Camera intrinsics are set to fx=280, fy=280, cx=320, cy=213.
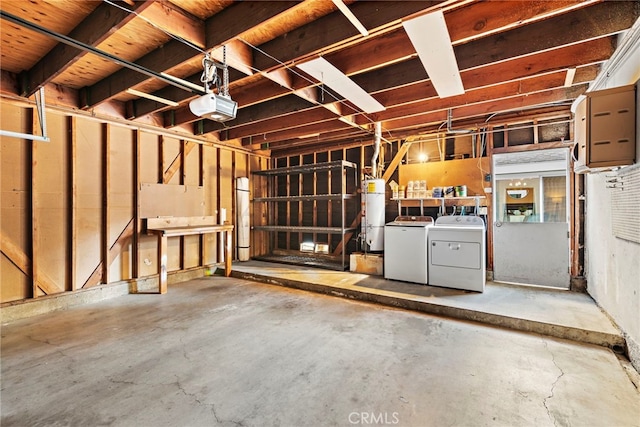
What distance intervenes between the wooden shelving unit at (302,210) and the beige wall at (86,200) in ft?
5.21

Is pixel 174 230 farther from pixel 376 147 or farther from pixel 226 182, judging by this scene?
pixel 376 147

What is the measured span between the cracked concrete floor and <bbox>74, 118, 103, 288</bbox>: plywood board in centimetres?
78

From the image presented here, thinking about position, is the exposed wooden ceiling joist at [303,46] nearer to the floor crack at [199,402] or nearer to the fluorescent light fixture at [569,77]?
the fluorescent light fixture at [569,77]

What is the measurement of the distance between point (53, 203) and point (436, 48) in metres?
4.71

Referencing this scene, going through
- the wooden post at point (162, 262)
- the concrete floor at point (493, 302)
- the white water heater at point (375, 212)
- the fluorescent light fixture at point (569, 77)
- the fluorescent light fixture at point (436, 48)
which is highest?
the fluorescent light fixture at point (569, 77)

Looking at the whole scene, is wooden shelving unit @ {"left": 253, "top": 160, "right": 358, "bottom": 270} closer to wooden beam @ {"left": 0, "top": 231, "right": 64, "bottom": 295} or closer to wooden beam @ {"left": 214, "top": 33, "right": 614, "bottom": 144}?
wooden beam @ {"left": 214, "top": 33, "right": 614, "bottom": 144}

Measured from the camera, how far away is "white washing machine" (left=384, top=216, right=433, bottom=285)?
414 centimetres

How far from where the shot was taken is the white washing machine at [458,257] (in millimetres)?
3746

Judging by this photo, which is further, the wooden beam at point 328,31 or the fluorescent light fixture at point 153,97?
the fluorescent light fixture at point 153,97

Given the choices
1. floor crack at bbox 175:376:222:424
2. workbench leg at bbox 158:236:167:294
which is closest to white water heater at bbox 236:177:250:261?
workbench leg at bbox 158:236:167:294

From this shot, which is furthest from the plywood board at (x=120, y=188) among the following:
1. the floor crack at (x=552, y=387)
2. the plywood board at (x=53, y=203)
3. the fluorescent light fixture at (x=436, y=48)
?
the floor crack at (x=552, y=387)

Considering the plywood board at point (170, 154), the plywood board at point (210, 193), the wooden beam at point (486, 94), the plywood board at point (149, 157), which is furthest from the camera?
the plywood board at point (210, 193)

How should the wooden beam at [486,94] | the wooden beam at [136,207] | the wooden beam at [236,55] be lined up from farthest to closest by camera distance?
the wooden beam at [136,207] → the wooden beam at [486,94] → the wooden beam at [236,55]

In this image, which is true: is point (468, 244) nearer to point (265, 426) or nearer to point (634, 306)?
point (634, 306)
